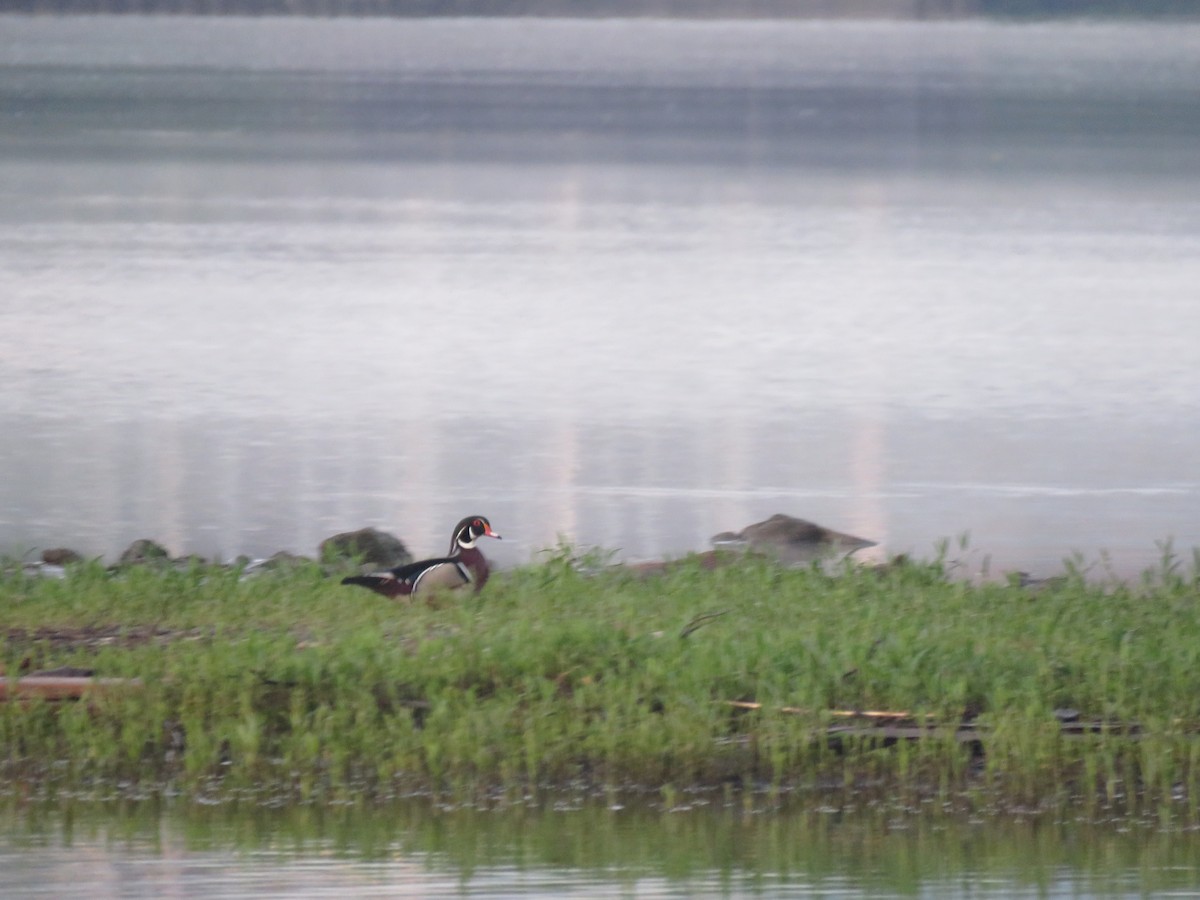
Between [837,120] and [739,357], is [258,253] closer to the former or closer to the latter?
[739,357]

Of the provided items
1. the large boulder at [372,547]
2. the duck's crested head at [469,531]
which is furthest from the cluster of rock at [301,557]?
the duck's crested head at [469,531]

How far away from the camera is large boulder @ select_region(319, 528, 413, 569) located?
10.0 meters

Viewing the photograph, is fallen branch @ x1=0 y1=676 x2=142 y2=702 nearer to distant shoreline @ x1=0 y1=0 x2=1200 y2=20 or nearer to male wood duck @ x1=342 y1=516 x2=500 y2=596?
male wood duck @ x1=342 y1=516 x2=500 y2=596

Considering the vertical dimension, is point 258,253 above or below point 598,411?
above

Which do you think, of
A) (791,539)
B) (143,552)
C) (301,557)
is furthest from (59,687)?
(791,539)

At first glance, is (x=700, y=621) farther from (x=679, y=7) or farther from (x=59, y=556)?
(x=679, y=7)

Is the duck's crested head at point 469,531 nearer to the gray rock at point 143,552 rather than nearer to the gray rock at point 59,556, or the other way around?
the gray rock at point 143,552

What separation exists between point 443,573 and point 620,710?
51.6 inches

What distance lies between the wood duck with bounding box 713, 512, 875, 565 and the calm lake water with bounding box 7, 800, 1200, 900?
3384 millimetres

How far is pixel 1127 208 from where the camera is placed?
30.5m

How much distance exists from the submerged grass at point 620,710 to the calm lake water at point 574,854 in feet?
0.47

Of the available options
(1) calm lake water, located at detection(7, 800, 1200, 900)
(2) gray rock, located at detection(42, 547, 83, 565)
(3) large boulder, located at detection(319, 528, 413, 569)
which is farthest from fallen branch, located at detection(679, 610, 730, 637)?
(2) gray rock, located at detection(42, 547, 83, 565)

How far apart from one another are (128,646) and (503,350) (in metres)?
9.82

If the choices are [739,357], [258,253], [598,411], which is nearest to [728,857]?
[598,411]
